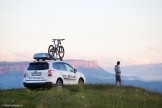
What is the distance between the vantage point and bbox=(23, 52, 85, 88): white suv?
2569cm

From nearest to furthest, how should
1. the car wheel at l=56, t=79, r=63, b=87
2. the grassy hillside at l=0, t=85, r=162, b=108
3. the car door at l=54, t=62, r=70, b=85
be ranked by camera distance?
the grassy hillside at l=0, t=85, r=162, b=108, the car wheel at l=56, t=79, r=63, b=87, the car door at l=54, t=62, r=70, b=85

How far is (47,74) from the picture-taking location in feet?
84.2

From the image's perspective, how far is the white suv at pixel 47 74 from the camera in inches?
1011

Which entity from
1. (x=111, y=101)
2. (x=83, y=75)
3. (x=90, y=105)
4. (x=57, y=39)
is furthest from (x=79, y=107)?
(x=57, y=39)

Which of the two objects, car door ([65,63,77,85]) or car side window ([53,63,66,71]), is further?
car door ([65,63,77,85])

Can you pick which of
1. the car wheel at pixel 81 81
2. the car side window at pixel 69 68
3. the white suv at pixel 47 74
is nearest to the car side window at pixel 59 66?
the white suv at pixel 47 74

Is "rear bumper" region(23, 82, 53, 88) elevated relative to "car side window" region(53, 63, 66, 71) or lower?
lower

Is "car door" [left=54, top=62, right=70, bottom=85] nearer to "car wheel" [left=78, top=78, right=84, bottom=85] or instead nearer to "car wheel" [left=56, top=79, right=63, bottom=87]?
"car wheel" [left=56, top=79, right=63, bottom=87]

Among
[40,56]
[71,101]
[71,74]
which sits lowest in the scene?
[71,101]

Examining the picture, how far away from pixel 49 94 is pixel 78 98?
6.87 feet

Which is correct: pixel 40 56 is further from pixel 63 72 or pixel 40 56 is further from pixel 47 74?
pixel 47 74

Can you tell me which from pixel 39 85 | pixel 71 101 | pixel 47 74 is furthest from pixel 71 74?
pixel 71 101

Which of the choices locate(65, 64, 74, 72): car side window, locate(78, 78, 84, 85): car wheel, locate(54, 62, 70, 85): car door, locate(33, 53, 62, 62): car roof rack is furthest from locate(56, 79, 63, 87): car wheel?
locate(78, 78, 84, 85): car wheel

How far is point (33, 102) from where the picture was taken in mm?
18922
